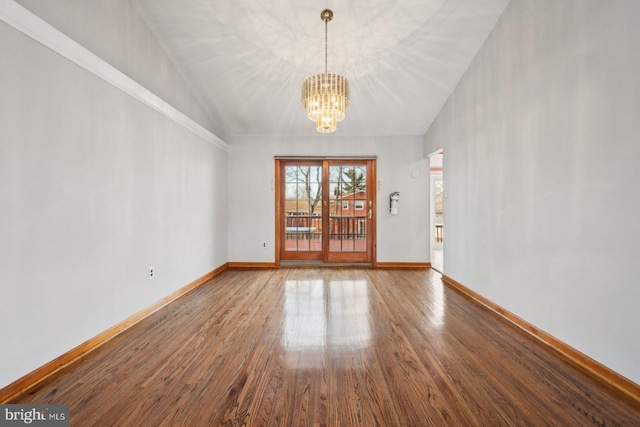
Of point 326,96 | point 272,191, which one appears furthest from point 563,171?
point 272,191

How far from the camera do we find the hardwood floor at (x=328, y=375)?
4.61 feet

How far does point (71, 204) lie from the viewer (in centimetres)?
192

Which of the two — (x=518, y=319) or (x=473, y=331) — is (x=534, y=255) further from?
(x=473, y=331)

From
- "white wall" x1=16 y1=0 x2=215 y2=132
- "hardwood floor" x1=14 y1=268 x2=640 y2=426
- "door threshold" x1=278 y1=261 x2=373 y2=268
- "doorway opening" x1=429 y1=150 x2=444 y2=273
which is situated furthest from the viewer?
"doorway opening" x1=429 y1=150 x2=444 y2=273

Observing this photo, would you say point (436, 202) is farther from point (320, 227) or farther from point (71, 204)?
point (71, 204)

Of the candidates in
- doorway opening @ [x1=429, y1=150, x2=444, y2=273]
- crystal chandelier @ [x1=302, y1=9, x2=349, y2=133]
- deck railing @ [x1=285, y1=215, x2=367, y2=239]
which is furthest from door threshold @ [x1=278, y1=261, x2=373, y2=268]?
doorway opening @ [x1=429, y1=150, x2=444, y2=273]

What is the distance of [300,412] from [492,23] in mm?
3833

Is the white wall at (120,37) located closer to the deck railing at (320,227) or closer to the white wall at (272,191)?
the white wall at (272,191)

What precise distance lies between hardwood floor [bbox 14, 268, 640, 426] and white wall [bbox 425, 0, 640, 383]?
375 mm

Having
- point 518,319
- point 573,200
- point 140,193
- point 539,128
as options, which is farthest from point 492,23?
point 140,193

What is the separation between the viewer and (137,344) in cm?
216

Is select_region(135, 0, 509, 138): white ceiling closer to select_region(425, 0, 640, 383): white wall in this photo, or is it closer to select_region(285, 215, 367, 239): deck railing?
select_region(425, 0, 640, 383): white wall

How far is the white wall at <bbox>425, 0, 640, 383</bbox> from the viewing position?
166 cm

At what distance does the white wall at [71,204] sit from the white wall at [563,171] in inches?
139
